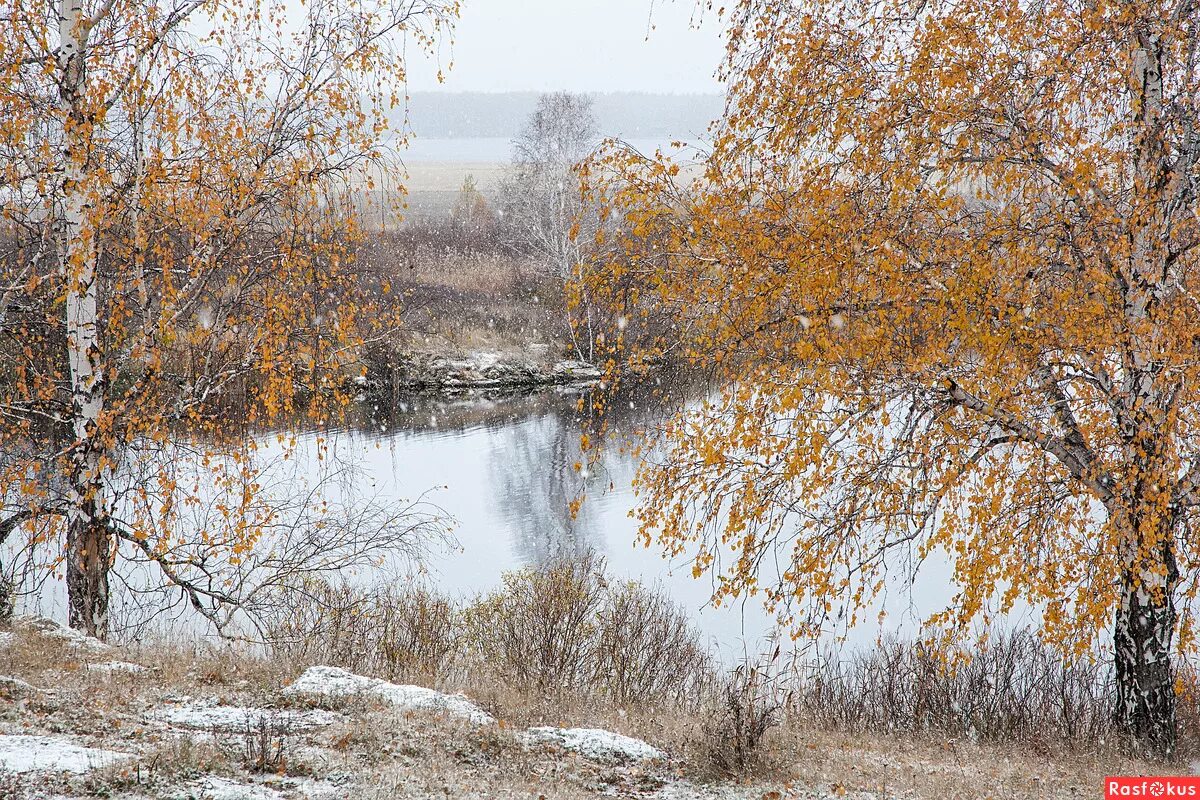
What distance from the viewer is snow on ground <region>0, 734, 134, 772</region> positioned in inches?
164

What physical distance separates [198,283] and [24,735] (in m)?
4.44

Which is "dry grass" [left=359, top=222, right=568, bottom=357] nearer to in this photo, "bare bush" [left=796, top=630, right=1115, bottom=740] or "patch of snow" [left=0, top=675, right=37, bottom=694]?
"bare bush" [left=796, top=630, right=1115, bottom=740]

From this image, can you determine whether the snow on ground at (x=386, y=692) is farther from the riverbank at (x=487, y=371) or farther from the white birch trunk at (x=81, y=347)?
the riverbank at (x=487, y=371)

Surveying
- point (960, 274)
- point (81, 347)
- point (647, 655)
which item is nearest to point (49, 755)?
point (81, 347)

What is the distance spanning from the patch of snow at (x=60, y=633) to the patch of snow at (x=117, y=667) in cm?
48

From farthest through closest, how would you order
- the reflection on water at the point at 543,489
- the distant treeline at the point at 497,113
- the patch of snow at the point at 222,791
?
the distant treeline at the point at 497,113
the reflection on water at the point at 543,489
the patch of snow at the point at 222,791

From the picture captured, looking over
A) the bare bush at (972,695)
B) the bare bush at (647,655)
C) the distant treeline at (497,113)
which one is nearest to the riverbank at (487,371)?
the bare bush at (647,655)

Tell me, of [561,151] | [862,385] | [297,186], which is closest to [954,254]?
[862,385]

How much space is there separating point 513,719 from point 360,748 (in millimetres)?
1557

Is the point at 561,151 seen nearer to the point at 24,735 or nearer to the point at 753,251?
the point at 753,251

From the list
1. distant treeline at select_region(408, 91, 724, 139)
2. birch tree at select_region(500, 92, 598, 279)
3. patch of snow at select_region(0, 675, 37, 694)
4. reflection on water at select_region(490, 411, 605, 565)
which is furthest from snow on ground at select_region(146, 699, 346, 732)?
distant treeline at select_region(408, 91, 724, 139)

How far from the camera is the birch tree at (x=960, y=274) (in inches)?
233

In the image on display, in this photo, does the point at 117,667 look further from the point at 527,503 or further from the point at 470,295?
the point at 470,295

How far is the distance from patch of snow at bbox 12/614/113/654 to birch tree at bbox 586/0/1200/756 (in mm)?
4579
